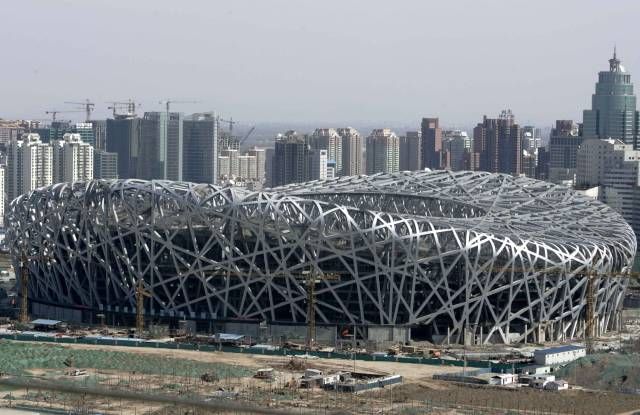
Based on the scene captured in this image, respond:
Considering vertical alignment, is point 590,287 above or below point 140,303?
above

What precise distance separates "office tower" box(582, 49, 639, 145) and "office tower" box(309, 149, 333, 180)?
31173 mm

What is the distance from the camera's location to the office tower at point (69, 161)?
560ft

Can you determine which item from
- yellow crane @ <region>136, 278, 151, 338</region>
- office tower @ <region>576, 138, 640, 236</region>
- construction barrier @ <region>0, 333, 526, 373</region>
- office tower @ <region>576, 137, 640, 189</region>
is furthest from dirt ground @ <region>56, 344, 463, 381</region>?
office tower @ <region>576, 137, 640, 189</region>

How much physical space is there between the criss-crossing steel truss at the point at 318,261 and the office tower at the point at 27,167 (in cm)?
9186

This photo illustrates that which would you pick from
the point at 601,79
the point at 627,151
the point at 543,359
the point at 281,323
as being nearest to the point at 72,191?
the point at 281,323

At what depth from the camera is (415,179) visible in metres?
91.0

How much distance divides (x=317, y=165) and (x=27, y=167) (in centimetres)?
3808

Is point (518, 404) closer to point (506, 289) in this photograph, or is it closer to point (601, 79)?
point (506, 289)

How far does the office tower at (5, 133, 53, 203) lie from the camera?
16850 centimetres

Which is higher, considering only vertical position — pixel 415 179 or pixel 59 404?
pixel 415 179

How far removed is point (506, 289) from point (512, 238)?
7.89ft

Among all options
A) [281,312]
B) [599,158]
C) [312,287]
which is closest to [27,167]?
[599,158]

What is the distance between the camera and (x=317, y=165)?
627 feet

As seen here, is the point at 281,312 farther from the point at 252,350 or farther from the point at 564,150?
the point at 564,150
